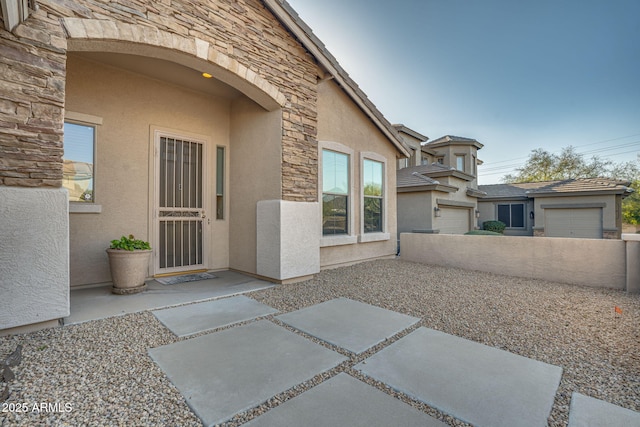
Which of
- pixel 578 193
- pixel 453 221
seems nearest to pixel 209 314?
pixel 453 221

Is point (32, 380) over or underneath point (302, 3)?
underneath

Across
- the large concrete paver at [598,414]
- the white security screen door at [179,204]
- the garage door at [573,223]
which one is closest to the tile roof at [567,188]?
the garage door at [573,223]

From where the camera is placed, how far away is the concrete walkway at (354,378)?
185 cm

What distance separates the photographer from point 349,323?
3.52 metres

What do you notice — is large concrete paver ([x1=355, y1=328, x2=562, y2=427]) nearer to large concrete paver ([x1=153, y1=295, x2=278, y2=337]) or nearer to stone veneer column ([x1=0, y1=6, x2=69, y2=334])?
large concrete paver ([x1=153, y1=295, x2=278, y2=337])

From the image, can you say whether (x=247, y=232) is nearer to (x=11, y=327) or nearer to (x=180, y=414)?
(x=11, y=327)

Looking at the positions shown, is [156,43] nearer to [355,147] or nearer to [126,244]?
[126,244]

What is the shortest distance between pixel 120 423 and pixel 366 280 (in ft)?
15.3

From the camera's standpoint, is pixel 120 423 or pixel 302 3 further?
pixel 302 3

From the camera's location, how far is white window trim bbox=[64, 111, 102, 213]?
4.73 metres

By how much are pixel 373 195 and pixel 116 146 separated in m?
6.05

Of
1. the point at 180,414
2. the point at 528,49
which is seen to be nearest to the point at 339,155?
the point at 180,414

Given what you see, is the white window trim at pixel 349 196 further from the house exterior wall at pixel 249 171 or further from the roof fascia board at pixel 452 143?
the roof fascia board at pixel 452 143

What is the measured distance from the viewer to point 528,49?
10898 millimetres
